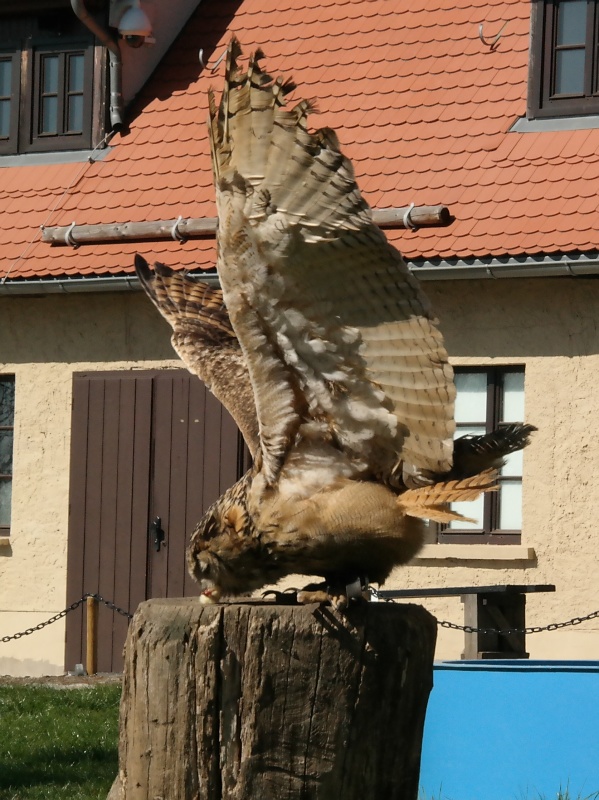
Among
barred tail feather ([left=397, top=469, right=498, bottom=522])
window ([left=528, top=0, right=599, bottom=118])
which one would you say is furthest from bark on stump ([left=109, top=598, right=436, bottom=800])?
window ([left=528, top=0, right=599, bottom=118])

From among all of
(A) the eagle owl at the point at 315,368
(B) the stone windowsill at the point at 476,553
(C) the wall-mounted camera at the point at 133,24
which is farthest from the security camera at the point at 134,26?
(A) the eagle owl at the point at 315,368

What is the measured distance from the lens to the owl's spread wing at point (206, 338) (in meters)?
5.98

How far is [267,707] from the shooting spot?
152 inches

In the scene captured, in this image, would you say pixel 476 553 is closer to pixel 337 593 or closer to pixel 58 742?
pixel 58 742

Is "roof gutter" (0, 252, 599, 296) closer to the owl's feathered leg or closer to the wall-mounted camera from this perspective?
the wall-mounted camera

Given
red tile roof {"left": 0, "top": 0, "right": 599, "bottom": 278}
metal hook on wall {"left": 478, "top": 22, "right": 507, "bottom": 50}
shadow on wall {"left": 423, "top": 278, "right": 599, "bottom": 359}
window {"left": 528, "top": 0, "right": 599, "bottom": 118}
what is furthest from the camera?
metal hook on wall {"left": 478, "top": 22, "right": 507, "bottom": 50}

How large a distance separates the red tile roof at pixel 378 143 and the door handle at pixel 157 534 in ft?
6.41

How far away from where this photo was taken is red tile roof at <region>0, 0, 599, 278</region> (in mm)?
10859

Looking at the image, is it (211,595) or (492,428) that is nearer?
(211,595)

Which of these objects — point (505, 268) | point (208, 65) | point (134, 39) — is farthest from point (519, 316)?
point (134, 39)

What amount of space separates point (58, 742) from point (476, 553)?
3.62m

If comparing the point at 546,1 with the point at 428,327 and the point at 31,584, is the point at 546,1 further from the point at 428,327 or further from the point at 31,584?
the point at 428,327

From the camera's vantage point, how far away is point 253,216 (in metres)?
4.43

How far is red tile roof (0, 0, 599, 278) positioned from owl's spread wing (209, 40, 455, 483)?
18.6 feet
